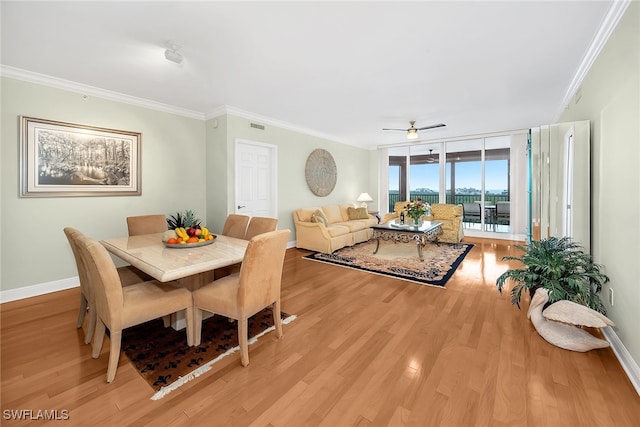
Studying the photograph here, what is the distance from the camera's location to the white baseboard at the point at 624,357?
1.70 metres

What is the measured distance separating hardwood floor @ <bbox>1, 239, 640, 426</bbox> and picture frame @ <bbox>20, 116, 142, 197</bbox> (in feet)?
4.98

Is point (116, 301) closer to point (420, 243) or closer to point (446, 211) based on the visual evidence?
point (420, 243)

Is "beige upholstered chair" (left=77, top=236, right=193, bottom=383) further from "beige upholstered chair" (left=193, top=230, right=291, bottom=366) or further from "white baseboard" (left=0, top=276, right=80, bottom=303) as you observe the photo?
"white baseboard" (left=0, top=276, right=80, bottom=303)

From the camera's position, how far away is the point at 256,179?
5117mm

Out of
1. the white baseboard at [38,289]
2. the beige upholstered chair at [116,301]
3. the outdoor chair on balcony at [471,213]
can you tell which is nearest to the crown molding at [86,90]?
the white baseboard at [38,289]

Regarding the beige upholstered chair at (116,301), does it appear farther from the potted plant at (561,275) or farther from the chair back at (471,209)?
the chair back at (471,209)

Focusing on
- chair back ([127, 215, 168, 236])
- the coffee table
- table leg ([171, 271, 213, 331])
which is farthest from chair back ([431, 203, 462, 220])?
chair back ([127, 215, 168, 236])

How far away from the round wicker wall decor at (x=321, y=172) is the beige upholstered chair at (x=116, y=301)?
4.37m

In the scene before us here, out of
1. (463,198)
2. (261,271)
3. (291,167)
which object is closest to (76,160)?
(261,271)

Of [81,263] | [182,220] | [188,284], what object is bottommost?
[188,284]

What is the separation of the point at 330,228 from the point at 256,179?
1.71 meters

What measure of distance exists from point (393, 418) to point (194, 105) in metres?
4.68

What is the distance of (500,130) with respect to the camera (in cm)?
636

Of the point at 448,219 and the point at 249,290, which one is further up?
the point at 448,219
